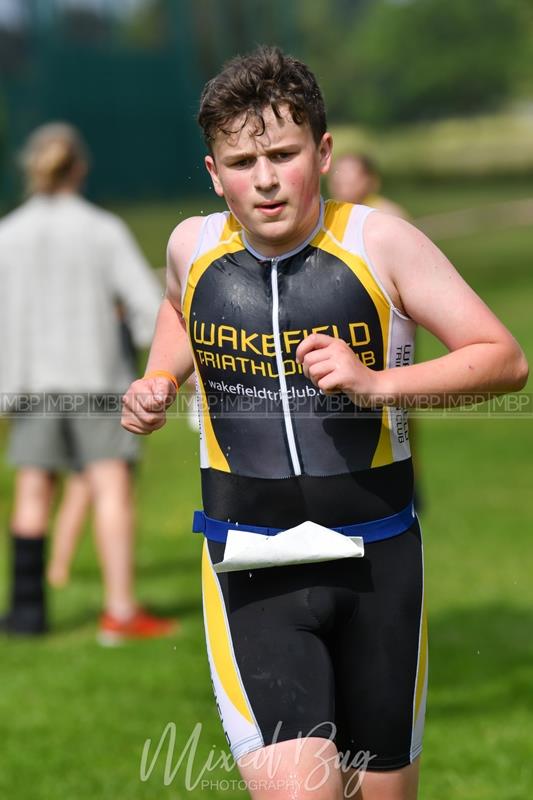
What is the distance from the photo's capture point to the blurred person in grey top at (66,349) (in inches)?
266

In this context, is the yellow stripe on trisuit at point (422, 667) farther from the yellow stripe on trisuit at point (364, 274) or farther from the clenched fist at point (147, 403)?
the clenched fist at point (147, 403)

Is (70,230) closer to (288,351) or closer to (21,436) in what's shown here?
(21,436)

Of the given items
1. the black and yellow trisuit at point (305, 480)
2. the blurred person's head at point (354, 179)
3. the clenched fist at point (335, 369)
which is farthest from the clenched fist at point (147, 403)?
the blurred person's head at point (354, 179)

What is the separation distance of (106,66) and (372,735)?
2966 centimetres

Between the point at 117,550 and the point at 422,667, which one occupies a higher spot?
the point at 117,550

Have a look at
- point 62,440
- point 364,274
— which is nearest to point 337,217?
point 364,274

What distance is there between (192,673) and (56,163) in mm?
2636

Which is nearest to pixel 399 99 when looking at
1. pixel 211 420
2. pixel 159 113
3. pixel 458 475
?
pixel 159 113

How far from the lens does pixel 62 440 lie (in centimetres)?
696

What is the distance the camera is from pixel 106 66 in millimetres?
31297

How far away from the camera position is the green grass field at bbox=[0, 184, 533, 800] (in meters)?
4.98

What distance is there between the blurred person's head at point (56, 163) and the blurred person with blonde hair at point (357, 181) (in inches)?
73.6

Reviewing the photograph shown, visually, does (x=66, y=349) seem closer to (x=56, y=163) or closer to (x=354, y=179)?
(x=56, y=163)

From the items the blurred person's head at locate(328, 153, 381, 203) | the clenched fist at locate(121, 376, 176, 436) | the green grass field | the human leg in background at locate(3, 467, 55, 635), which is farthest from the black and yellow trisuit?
the blurred person's head at locate(328, 153, 381, 203)
